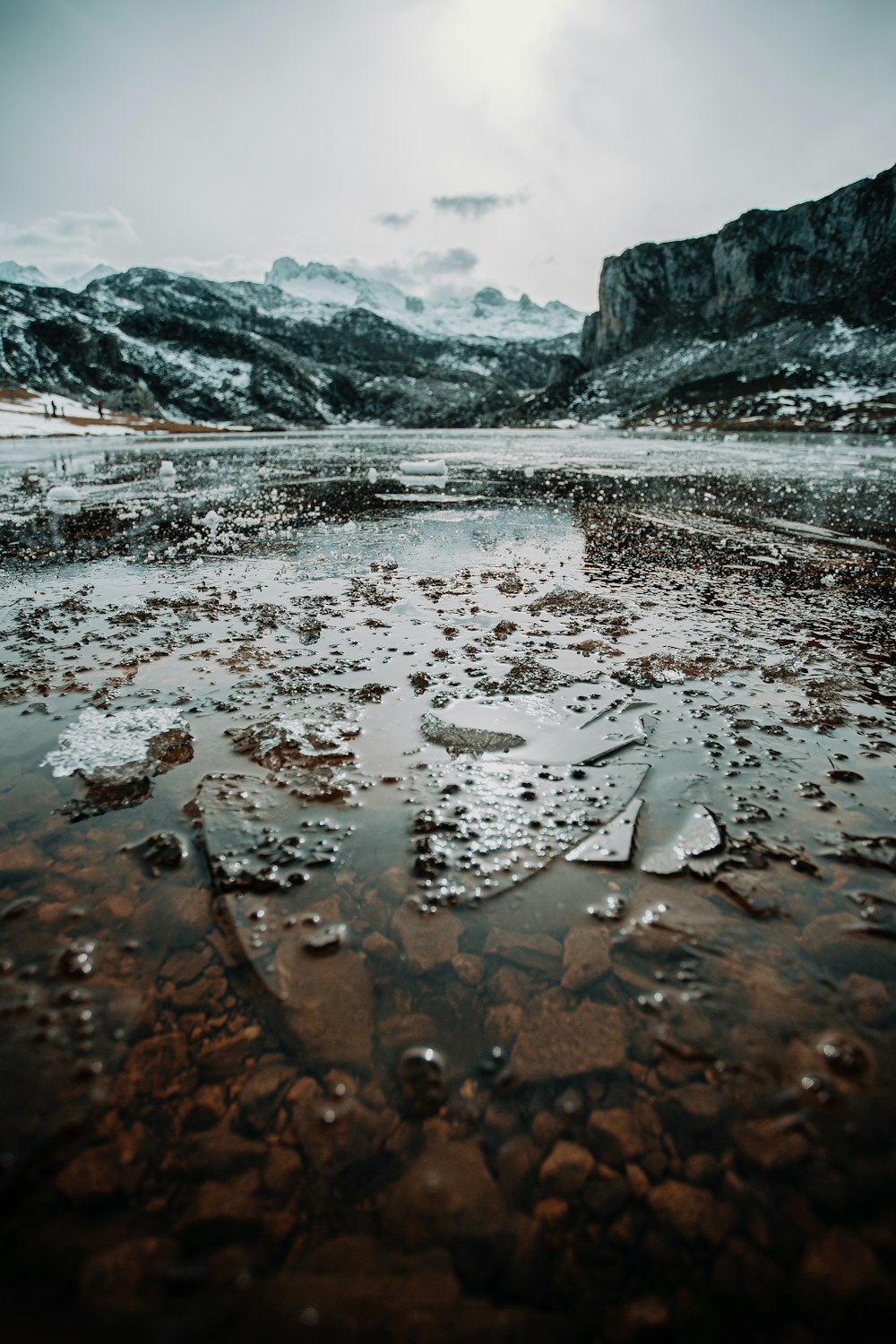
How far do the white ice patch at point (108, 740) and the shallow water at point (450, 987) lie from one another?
0.04m

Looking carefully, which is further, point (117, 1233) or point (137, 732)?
point (137, 732)

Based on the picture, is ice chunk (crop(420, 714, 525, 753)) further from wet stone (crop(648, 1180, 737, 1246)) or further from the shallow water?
wet stone (crop(648, 1180, 737, 1246))

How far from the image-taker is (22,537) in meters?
14.9

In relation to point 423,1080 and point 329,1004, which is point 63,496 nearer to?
point 329,1004

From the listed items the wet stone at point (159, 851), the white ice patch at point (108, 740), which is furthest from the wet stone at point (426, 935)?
the white ice patch at point (108, 740)

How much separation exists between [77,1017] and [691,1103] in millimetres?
3044

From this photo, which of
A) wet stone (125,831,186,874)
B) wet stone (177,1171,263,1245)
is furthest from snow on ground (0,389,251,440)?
wet stone (177,1171,263,1245)

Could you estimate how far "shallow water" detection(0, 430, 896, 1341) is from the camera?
213 centimetres

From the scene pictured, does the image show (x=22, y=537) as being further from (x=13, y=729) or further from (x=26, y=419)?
(x=26, y=419)

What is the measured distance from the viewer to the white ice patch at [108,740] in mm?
5062

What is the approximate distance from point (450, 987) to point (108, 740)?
4.03 m

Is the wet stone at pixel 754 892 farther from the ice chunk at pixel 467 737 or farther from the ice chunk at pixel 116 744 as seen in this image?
the ice chunk at pixel 116 744

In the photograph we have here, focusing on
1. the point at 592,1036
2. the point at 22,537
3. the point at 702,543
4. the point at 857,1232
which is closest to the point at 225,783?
the point at 592,1036

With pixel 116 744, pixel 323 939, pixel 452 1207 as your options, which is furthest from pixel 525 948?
pixel 116 744
